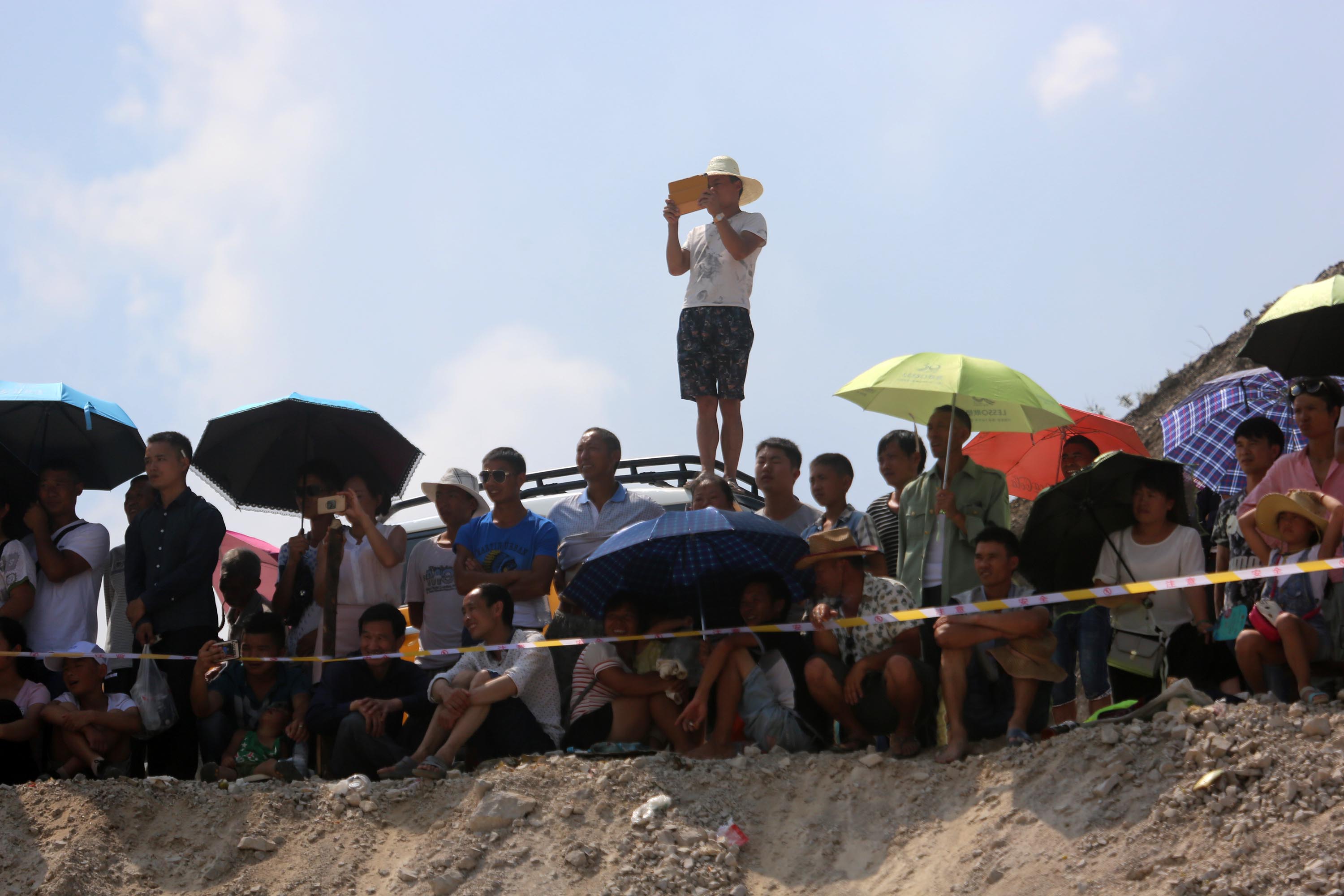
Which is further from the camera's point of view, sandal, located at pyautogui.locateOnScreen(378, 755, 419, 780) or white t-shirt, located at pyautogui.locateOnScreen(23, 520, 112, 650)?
white t-shirt, located at pyautogui.locateOnScreen(23, 520, 112, 650)

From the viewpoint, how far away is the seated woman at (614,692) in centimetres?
775

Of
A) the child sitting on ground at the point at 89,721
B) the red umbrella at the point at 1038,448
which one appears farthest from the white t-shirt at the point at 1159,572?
the child sitting on ground at the point at 89,721

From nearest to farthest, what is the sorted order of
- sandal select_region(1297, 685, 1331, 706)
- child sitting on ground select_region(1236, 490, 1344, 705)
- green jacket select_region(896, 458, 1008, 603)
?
sandal select_region(1297, 685, 1331, 706) → child sitting on ground select_region(1236, 490, 1344, 705) → green jacket select_region(896, 458, 1008, 603)

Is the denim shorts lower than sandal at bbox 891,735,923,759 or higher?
higher

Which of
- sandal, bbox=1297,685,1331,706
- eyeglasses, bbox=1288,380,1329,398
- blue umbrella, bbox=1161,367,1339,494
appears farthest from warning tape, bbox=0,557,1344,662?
blue umbrella, bbox=1161,367,1339,494

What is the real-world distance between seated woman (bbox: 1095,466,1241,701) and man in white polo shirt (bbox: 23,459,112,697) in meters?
5.86

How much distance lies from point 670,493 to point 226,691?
3182 mm

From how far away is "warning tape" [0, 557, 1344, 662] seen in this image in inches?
268

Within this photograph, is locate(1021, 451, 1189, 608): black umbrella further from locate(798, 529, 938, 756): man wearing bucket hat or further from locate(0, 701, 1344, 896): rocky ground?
locate(0, 701, 1344, 896): rocky ground

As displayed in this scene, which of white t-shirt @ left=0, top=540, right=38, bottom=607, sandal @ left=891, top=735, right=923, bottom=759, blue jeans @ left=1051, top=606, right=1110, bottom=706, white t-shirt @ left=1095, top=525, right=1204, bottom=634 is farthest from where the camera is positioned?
white t-shirt @ left=0, top=540, right=38, bottom=607

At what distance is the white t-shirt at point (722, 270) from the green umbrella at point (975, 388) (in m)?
2.02

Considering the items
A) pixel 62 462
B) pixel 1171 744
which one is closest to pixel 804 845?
pixel 1171 744

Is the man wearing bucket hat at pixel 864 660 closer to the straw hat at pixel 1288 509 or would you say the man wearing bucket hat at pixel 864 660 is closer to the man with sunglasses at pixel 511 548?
the man with sunglasses at pixel 511 548

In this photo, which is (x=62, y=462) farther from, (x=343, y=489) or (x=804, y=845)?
(x=804, y=845)
